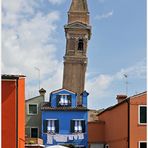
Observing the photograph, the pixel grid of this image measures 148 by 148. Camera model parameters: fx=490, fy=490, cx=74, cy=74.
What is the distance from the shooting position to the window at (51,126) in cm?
2669

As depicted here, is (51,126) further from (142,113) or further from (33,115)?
(142,113)

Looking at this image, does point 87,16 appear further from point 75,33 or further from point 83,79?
point 83,79

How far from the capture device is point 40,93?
96.7 ft

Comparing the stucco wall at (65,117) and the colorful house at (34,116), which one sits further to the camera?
the colorful house at (34,116)

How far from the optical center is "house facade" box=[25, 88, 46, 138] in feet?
92.2

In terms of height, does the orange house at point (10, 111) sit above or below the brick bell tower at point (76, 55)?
below

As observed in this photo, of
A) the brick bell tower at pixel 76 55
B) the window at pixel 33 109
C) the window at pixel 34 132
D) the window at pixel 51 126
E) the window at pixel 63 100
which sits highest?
the brick bell tower at pixel 76 55

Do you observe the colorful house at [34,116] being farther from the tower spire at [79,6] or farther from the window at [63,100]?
the tower spire at [79,6]

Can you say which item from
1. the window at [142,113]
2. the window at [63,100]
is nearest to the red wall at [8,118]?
the window at [142,113]

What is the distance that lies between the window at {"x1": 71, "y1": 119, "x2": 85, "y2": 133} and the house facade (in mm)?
2211

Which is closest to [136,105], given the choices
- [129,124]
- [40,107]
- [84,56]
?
[129,124]

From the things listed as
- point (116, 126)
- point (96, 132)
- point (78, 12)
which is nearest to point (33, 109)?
point (96, 132)

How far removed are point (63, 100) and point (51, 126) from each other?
5.34 ft

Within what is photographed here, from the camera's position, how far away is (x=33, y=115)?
28.4 metres
